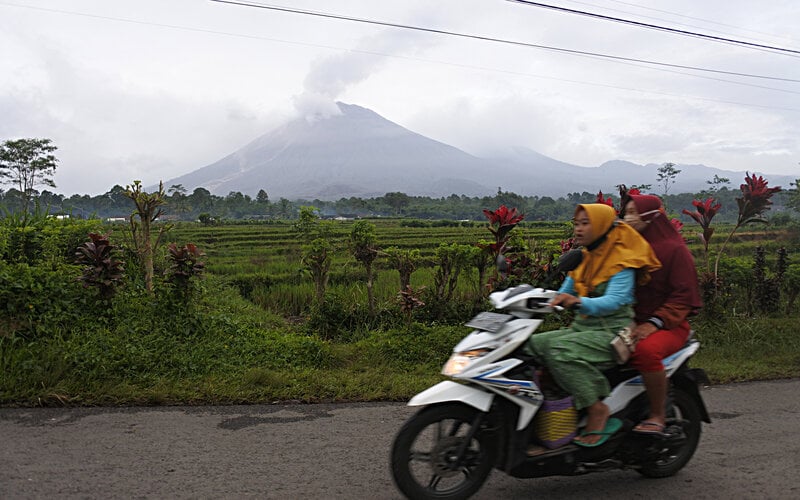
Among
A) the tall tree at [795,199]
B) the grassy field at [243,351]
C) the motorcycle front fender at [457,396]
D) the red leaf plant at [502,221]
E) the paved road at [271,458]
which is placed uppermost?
the tall tree at [795,199]

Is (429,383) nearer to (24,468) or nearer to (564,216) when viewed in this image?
(24,468)

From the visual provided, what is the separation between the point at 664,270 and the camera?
2.97m

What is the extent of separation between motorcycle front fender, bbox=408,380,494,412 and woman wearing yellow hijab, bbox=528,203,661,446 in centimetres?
36

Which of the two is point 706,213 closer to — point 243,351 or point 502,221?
point 502,221

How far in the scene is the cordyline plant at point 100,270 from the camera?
16.7 ft

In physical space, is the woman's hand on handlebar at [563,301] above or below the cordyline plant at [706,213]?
below

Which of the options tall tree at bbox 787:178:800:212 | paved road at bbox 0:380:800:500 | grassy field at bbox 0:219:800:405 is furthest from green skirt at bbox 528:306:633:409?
tall tree at bbox 787:178:800:212

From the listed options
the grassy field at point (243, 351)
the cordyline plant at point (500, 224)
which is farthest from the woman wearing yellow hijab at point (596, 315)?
the cordyline plant at point (500, 224)

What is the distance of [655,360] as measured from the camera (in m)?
2.78

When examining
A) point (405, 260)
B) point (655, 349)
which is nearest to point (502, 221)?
point (405, 260)

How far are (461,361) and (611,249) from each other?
969 millimetres

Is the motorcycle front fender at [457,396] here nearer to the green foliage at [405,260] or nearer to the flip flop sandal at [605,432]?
the flip flop sandal at [605,432]

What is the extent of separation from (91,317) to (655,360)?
4.64 metres

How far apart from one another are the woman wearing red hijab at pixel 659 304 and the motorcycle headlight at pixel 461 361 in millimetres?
826
